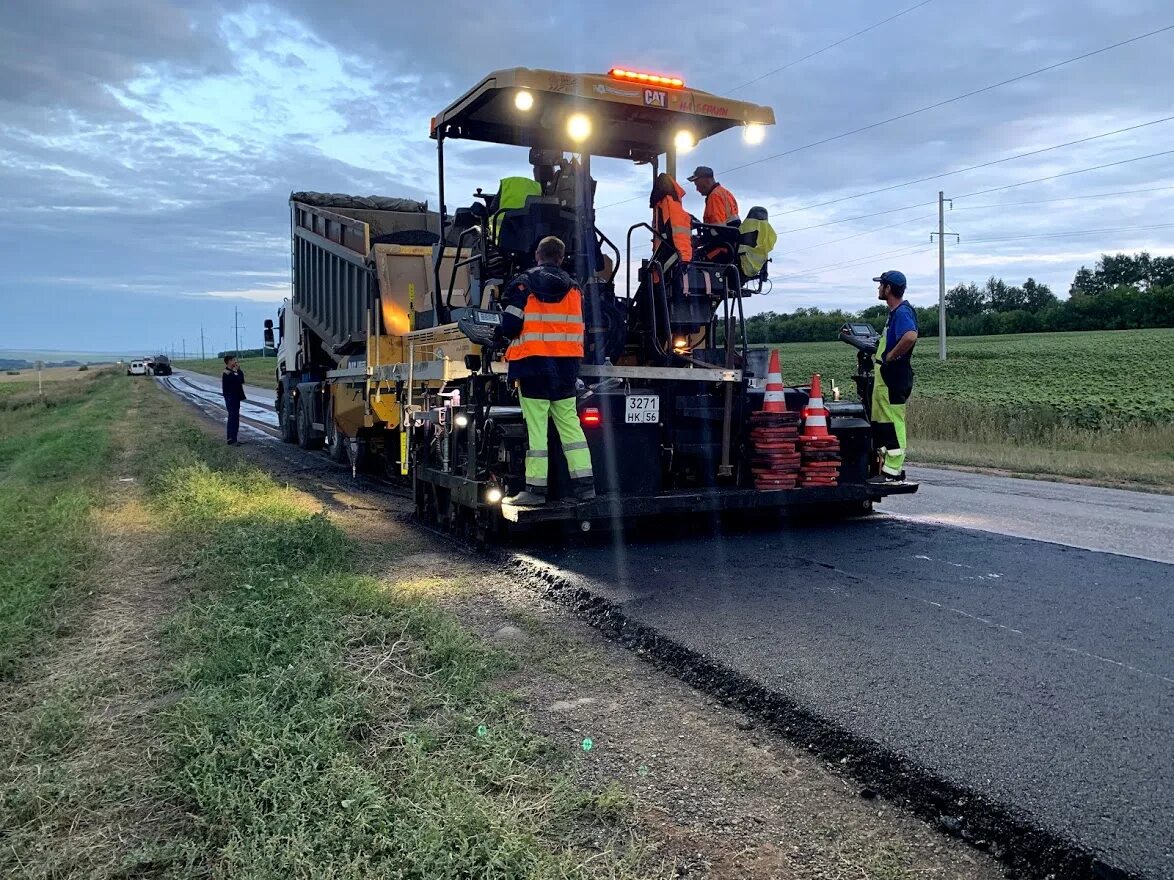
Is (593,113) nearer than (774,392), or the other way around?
(593,113)

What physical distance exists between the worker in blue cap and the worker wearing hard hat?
1352 millimetres

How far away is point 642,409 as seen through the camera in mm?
6738

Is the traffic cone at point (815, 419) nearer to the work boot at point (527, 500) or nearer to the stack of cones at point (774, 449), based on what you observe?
the stack of cones at point (774, 449)

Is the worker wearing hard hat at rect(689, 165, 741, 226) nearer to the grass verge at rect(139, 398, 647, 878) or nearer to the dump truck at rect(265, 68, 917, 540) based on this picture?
the dump truck at rect(265, 68, 917, 540)

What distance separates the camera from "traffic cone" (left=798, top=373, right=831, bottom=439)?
720 centimetres

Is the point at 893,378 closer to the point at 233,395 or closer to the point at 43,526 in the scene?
the point at 43,526

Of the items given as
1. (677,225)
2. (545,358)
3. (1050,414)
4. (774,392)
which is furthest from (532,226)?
(1050,414)

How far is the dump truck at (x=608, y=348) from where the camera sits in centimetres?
658

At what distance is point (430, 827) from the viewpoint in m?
2.46

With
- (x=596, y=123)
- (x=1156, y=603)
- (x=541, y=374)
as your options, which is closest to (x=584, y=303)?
(x=541, y=374)

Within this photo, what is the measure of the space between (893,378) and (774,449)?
→ 119cm

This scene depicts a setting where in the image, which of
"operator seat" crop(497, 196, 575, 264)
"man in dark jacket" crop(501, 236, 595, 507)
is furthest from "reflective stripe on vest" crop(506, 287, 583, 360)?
"operator seat" crop(497, 196, 575, 264)

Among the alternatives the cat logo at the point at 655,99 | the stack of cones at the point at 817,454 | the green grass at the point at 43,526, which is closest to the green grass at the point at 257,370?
the green grass at the point at 43,526

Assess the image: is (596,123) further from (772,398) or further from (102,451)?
(102,451)
